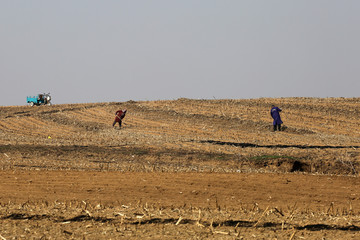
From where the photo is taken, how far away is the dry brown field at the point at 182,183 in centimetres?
729

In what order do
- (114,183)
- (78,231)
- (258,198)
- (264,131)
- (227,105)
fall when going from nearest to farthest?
(78,231), (258,198), (114,183), (264,131), (227,105)

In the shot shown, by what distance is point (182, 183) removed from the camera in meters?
12.2

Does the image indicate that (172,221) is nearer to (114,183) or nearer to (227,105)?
(114,183)

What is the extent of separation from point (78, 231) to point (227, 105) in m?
36.6

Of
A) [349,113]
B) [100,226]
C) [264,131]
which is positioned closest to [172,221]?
[100,226]

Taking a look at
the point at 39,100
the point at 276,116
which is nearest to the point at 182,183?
the point at 276,116

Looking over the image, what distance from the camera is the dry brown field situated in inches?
287

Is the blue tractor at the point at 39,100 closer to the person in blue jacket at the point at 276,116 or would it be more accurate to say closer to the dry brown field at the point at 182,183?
the dry brown field at the point at 182,183

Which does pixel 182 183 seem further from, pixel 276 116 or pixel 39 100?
pixel 39 100

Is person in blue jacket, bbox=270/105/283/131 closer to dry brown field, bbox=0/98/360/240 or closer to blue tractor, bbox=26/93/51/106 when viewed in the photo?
dry brown field, bbox=0/98/360/240

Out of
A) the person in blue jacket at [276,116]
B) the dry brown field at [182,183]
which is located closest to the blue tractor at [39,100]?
the dry brown field at [182,183]

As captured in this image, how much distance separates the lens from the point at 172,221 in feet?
25.0

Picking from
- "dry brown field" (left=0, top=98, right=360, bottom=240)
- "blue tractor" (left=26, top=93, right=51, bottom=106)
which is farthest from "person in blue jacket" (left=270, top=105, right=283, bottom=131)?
"blue tractor" (left=26, top=93, right=51, bottom=106)

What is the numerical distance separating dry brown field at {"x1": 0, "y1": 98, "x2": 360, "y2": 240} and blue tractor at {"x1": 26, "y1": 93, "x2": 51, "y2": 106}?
18.7 m
